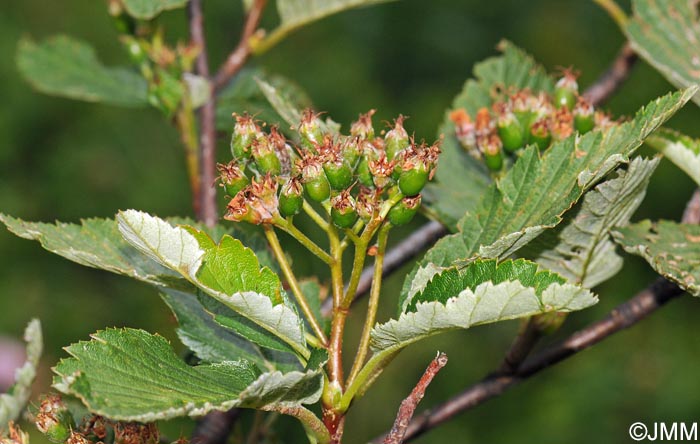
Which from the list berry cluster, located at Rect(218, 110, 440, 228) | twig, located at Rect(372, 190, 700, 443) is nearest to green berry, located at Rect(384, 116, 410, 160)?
berry cluster, located at Rect(218, 110, 440, 228)

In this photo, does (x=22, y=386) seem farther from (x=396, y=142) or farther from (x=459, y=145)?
(x=459, y=145)

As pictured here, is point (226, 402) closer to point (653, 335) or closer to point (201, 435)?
point (201, 435)

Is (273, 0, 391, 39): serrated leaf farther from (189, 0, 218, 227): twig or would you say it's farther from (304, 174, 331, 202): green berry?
(304, 174, 331, 202): green berry

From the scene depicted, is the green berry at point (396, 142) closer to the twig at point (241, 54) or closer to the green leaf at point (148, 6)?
the green leaf at point (148, 6)

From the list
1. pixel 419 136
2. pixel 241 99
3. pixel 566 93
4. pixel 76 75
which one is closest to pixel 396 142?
pixel 566 93

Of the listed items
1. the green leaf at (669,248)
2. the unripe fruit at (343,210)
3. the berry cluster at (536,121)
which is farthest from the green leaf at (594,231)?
the unripe fruit at (343,210)

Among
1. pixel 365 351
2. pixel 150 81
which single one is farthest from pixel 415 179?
pixel 150 81

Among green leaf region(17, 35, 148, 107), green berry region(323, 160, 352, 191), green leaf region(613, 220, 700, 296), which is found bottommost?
green leaf region(17, 35, 148, 107)
